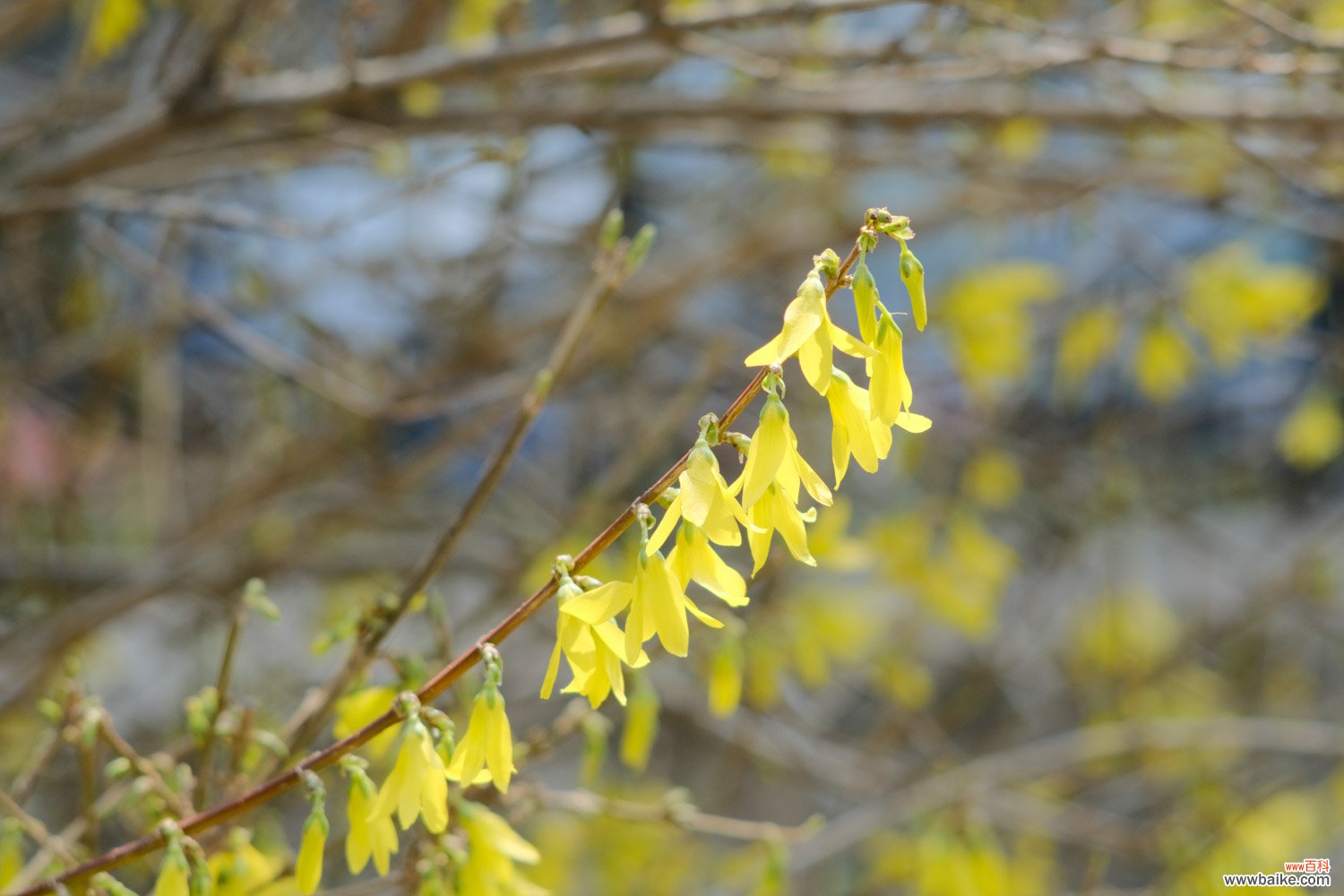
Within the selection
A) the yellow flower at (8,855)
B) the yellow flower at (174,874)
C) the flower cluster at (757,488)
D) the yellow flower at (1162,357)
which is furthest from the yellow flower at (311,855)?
the yellow flower at (1162,357)

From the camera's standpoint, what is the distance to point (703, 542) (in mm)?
985

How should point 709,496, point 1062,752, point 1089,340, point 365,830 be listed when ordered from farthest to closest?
point 1089,340 → point 1062,752 → point 365,830 → point 709,496

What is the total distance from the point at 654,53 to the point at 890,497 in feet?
8.50

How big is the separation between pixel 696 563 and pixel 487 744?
0.25 metres

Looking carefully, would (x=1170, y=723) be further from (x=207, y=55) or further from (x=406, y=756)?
(x=207, y=55)

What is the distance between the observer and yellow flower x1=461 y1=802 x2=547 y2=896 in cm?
124

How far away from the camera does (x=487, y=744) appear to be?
102 cm

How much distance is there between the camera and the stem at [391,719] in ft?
3.24

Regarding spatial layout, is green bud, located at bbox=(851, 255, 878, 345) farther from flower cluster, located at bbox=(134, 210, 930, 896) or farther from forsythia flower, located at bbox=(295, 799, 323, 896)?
forsythia flower, located at bbox=(295, 799, 323, 896)

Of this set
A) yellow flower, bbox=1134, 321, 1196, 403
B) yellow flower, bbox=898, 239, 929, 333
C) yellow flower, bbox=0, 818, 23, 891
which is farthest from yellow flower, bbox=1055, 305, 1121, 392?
yellow flower, bbox=0, 818, 23, 891

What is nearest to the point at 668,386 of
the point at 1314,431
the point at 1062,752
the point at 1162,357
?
the point at 1162,357

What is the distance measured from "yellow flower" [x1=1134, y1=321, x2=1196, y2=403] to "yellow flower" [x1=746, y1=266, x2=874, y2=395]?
2538mm

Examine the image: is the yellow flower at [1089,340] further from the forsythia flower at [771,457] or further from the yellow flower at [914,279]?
the forsythia flower at [771,457]

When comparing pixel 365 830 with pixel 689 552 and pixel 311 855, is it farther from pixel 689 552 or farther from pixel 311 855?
pixel 689 552
